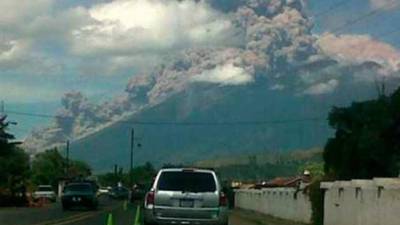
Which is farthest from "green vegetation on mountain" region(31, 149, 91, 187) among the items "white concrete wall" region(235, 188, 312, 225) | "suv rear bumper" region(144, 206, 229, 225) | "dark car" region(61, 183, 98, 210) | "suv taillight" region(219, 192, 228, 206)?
"suv rear bumper" region(144, 206, 229, 225)

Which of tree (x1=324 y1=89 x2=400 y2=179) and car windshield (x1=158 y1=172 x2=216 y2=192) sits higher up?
tree (x1=324 y1=89 x2=400 y2=179)

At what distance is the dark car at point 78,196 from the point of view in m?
63.5

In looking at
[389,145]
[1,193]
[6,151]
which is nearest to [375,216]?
[389,145]

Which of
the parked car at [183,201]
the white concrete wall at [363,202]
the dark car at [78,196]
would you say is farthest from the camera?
the dark car at [78,196]

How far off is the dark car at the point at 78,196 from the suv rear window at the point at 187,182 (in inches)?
1343

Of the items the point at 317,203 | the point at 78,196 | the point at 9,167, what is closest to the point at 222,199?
the point at 317,203

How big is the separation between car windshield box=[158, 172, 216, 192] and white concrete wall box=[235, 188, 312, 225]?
17.4 metres

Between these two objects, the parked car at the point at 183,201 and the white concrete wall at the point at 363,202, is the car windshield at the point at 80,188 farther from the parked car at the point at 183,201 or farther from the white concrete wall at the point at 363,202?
the parked car at the point at 183,201

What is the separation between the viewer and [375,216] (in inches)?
1160

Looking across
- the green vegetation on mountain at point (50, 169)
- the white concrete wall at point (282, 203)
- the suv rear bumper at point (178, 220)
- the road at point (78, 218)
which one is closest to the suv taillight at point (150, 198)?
the suv rear bumper at point (178, 220)

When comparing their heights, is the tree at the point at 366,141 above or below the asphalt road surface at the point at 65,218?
above

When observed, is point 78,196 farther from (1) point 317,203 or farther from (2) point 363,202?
(2) point 363,202

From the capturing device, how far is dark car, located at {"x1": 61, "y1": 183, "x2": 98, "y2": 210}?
208 ft

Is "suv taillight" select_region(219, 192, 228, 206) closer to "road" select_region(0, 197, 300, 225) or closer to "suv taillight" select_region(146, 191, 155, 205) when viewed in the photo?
"suv taillight" select_region(146, 191, 155, 205)
